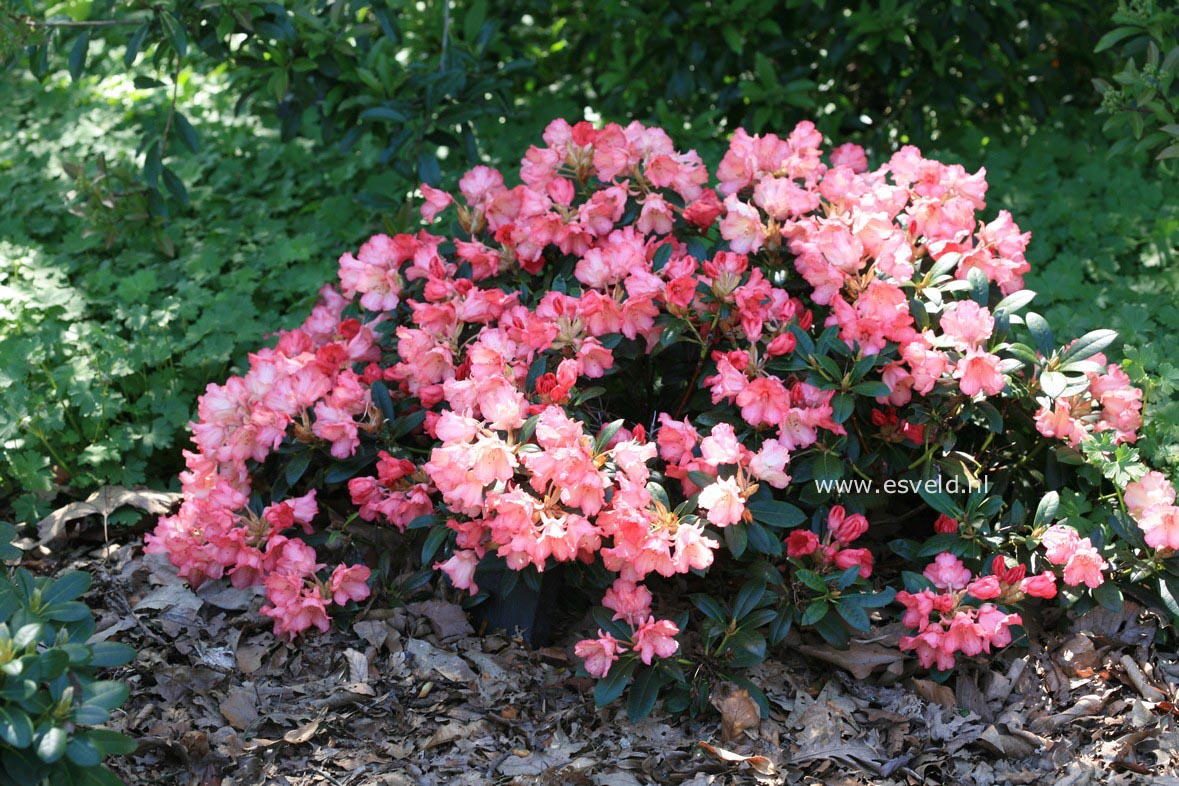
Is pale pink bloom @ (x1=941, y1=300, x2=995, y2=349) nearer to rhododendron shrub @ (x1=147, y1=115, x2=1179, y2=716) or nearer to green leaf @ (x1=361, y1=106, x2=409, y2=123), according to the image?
rhododendron shrub @ (x1=147, y1=115, x2=1179, y2=716)

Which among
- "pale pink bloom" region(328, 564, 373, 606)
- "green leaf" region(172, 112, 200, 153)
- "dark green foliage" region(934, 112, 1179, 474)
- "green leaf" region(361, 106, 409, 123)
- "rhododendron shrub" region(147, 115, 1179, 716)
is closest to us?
"rhododendron shrub" region(147, 115, 1179, 716)

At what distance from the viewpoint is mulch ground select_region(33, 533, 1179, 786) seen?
2.25 metres

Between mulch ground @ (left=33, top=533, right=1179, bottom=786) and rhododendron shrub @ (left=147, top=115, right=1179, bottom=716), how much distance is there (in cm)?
11

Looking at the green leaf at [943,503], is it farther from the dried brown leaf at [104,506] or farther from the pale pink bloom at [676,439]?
the dried brown leaf at [104,506]

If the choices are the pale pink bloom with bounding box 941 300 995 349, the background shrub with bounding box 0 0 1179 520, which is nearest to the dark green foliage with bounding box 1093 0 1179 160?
the background shrub with bounding box 0 0 1179 520

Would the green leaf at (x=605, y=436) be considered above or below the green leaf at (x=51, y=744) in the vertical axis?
above

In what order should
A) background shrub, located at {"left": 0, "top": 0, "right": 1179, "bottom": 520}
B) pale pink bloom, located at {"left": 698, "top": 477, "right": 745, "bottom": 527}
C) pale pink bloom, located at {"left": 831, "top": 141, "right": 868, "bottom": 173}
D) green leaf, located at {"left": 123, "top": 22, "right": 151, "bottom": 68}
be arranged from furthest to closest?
green leaf, located at {"left": 123, "top": 22, "right": 151, "bottom": 68}, background shrub, located at {"left": 0, "top": 0, "right": 1179, "bottom": 520}, pale pink bloom, located at {"left": 831, "top": 141, "right": 868, "bottom": 173}, pale pink bloom, located at {"left": 698, "top": 477, "right": 745, "bottom": 527}

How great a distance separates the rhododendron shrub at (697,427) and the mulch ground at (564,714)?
4.3 inches

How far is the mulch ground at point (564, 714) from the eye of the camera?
2.25m

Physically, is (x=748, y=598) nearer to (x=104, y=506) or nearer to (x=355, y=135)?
(x=104, y=506)

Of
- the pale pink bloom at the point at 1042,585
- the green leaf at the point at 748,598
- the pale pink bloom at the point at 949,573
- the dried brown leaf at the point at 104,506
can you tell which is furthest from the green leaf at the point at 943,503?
the dried brown leaf at the point at 104,506

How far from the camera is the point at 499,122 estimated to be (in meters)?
4.71

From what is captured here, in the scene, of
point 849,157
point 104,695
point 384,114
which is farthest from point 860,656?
point 384,114

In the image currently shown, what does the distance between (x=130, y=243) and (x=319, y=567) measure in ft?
6.59
